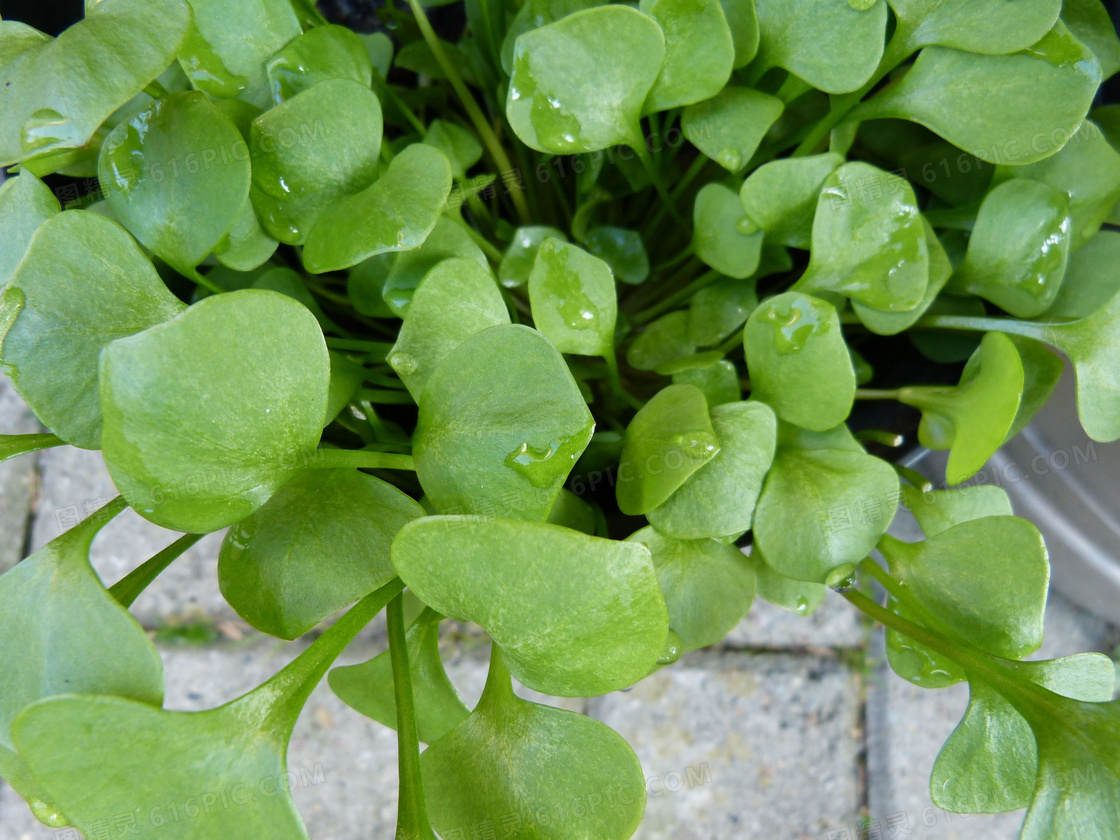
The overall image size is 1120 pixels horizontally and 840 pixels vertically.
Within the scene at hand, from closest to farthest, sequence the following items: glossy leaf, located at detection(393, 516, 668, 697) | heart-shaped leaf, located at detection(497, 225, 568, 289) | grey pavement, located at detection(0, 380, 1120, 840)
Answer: glossy leaf, located at detection(393, 516, 668, 697)
heart-shaped leaf, located at detection(497, 225, 568, 289)
grey pavement, located at detection(0, 380, 1120, 840)

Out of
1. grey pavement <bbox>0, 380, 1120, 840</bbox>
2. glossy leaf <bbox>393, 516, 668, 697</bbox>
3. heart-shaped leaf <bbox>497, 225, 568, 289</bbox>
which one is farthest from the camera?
grey pavement <bbox>0, 380, 1120, 840</bbox>

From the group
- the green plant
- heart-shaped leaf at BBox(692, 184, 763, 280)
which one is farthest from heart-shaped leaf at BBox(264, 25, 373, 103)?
heart-shaped leaf at BBox(692, 184, 763, 280)

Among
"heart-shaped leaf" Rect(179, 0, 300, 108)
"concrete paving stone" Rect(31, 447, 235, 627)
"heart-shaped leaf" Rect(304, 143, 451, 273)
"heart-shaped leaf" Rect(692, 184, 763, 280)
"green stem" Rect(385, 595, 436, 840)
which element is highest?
"heart-shaped leaf" Rect(179, 0, 300, 108)

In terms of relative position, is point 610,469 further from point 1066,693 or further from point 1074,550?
point 1074,550

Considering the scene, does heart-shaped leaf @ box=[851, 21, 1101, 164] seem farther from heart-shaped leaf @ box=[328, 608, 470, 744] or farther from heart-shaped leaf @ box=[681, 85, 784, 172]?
heart-shaped leaf @ box=[328, 608, 470, 744]

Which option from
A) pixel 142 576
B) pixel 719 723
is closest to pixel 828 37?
pixel 142 576

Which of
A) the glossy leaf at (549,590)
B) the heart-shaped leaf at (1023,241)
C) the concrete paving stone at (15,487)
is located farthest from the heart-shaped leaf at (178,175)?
the concrete paving stone at (15,487)

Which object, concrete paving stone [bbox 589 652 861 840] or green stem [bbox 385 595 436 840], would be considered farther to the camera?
concrete paving stone [bbox 589 652 861 840]

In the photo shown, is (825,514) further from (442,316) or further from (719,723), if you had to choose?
(719,723)

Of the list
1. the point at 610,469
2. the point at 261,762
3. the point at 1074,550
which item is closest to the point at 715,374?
the point at 610,469
